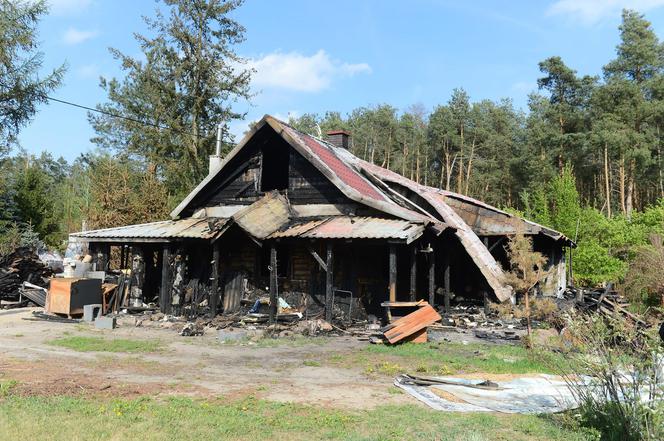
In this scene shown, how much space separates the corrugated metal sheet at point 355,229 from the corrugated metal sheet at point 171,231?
2634mm

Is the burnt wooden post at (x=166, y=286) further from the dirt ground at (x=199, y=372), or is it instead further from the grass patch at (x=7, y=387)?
the grass patch at (x=7, y=387)

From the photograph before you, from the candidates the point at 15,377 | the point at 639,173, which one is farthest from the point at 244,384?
the point at 639,173

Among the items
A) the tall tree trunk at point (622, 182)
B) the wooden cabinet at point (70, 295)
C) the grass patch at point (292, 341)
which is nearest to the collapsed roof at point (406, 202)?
the grass patch at point (292, 341)

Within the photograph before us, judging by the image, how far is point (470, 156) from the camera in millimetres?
51312

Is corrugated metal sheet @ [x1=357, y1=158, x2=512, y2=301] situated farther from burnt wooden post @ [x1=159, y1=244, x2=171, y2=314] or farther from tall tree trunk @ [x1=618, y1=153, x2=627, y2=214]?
tall tree trunk @ [x1=618, y1=153, x2=627, y2=214]

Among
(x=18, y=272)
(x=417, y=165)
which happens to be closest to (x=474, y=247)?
(x=18, y=272)

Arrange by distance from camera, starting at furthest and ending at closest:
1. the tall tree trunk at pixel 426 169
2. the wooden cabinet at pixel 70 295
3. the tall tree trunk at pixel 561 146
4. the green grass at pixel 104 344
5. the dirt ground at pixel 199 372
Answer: the tall tree trunk at pixel 426 169, the tall tree trunk at pixel 561 146, the wooden cabinet at pixel 70 295, the green grass at pixel 104 344, the dirt ground at pixel 199 372

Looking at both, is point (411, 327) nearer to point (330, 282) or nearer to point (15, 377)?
point (330, 282)

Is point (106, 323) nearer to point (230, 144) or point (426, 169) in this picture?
point (230, 144)

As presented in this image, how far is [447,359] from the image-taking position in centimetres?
1055

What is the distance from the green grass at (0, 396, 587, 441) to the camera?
18.7 ft

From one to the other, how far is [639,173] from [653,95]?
5.84m

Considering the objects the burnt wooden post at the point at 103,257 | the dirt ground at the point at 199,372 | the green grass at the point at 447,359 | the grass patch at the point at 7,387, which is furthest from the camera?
the burnt wooden post at the point at 103,257

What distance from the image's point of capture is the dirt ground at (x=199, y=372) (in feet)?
25.4
